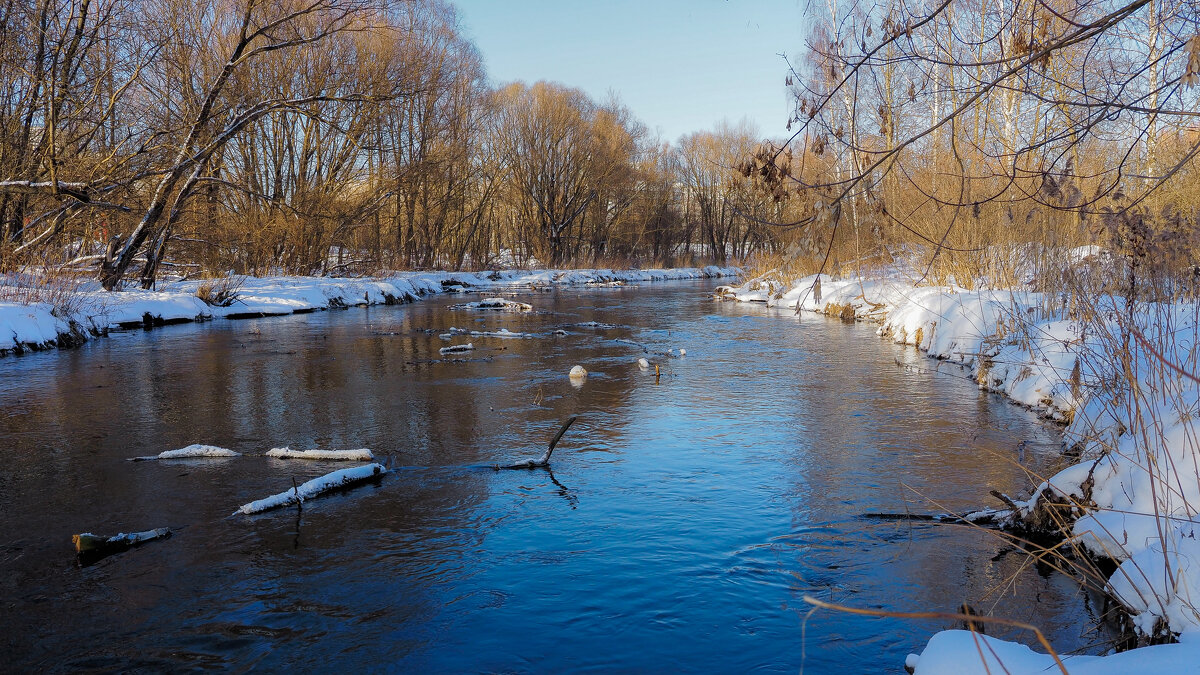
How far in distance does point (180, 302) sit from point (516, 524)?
14.9 metres

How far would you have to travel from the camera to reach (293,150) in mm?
28688

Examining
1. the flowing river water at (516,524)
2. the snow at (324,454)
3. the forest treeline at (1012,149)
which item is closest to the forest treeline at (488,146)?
the forest treeline at (1012,149)

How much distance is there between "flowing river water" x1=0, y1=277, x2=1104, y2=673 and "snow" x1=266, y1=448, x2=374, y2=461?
0.46 feet

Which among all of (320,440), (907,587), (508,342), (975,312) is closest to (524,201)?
(508,342)

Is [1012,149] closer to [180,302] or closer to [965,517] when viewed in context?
[965,517]

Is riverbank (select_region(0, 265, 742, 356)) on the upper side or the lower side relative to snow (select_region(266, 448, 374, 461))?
upper

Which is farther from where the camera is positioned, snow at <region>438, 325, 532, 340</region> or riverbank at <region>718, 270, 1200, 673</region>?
snow at <region>438, 325, 532, 340</region>

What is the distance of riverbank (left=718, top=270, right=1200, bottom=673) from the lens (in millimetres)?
2938

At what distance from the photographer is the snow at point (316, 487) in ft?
16.9

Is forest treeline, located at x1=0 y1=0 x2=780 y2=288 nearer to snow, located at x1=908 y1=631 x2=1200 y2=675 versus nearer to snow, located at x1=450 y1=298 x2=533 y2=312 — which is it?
snow, located at x1=908 y1=631 x2=1200 y2=675

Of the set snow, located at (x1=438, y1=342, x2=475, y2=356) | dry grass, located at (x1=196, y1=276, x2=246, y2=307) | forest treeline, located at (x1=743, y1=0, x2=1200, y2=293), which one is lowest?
snow, located at (x1=438, y1=342, x2=475, y2=356)

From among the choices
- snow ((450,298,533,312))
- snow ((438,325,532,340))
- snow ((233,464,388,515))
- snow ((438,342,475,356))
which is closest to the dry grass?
snow ((450,298,533,312))

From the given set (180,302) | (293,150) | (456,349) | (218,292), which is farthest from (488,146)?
(456,349)

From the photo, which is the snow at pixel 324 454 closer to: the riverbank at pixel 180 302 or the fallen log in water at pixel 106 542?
the fallen log in water at pixel 106 542
